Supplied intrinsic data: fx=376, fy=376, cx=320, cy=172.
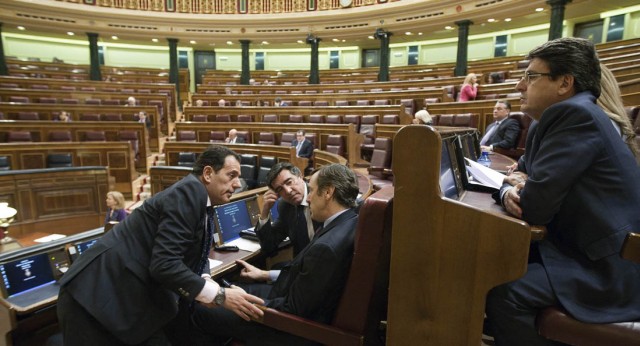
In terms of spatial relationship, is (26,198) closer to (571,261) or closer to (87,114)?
(87,114)

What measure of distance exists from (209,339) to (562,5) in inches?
296

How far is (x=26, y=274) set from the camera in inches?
52.1

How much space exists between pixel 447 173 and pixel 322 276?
1.48 feet

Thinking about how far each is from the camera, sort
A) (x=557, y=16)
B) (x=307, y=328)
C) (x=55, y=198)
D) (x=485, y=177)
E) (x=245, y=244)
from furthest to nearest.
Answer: (x=557, y=16)
(x=55, y=198)
(x=245, y=244)
(x=485, y=177)
(x=307, y=328)

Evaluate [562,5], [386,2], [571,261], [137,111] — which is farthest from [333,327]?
[386,2]

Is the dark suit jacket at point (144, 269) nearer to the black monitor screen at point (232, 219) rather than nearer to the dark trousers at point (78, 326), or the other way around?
the dark trousers at point (78, 326)

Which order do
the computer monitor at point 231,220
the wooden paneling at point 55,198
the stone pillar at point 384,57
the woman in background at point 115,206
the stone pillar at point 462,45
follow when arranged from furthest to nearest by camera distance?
the stone pillar at point 384,57 → the stone pillar at point 462,45 → the wooden paneling at point 55,198 → the woman in background at point 115,206 → the computer monitor at point 231,220

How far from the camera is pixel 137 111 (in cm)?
638

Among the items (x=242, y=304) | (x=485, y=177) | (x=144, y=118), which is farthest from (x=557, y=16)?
(x=242, y=304)

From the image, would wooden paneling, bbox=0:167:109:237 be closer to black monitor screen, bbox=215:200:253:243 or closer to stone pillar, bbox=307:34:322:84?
black monitor screen, bbox=215:200:253:243

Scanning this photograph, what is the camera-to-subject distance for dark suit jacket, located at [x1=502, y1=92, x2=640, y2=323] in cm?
75

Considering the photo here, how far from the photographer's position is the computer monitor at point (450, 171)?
1.00 m

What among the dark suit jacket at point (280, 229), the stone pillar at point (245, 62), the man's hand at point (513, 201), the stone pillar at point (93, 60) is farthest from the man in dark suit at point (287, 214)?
the stone pillar at point (93, 60)

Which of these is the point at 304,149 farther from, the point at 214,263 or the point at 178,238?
the point at 178,238
